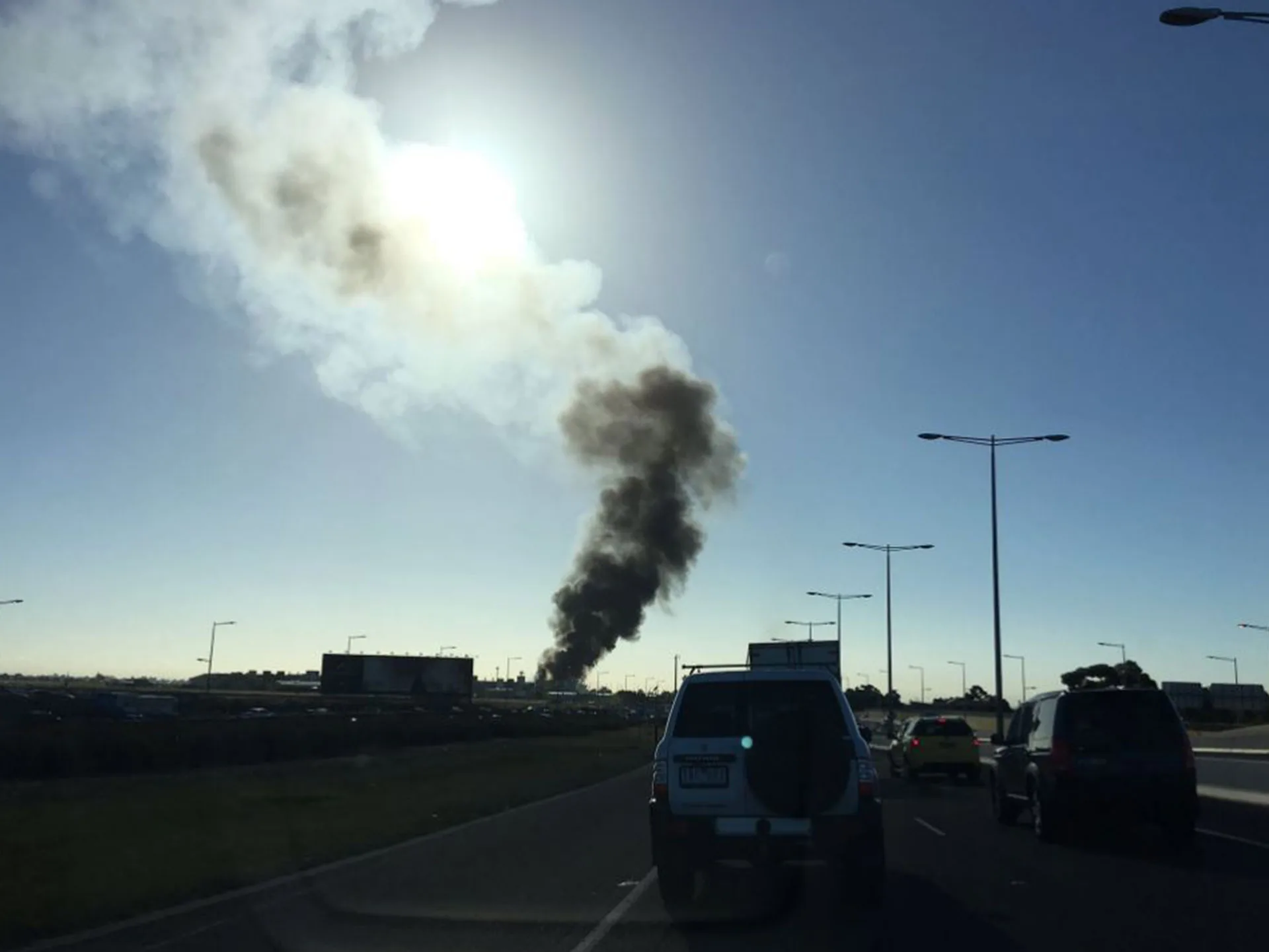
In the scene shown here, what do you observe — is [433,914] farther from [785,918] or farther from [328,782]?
[328,782]

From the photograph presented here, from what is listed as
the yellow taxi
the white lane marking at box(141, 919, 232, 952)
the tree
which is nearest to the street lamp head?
the white lane marking at box(141, 919, 232, 952)

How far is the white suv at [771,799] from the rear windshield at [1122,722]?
6226 mm

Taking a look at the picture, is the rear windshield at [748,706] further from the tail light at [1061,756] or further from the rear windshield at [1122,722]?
the rear windshield at [1122,722]

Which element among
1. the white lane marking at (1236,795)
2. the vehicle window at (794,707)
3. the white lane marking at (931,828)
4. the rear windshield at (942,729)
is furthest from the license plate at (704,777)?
the rear windshield at (942,729)

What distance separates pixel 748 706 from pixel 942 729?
22337 mm

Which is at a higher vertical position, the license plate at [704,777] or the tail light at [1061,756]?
the tail light at [1061,756]

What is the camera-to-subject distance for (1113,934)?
9805 millimetres

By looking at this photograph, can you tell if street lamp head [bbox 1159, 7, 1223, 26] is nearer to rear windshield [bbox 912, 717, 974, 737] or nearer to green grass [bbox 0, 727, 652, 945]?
green grass [bbox 0, 727, 652, 945]

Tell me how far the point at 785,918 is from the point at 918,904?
1.42 meters

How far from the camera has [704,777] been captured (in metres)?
11.4

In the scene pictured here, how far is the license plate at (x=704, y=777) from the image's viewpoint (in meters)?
11.4

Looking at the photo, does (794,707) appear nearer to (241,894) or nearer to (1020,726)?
(241,894)

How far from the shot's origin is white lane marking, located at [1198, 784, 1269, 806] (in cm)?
2305

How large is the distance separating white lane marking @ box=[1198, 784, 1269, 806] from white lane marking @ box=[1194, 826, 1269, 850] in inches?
192
